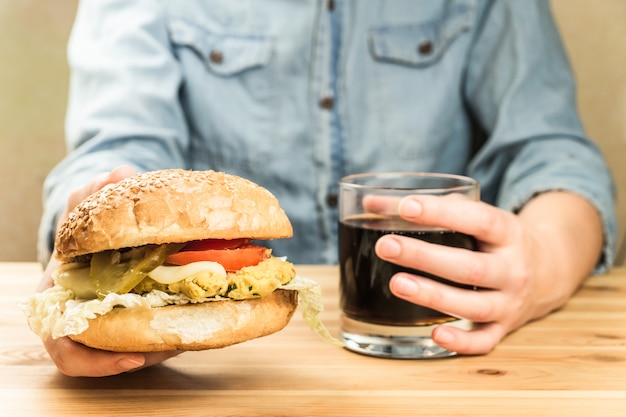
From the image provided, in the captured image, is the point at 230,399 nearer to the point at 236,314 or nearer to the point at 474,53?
the point at 236,314

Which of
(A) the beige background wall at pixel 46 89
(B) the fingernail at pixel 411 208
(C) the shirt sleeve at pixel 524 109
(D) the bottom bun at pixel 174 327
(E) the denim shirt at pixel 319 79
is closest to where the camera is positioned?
(D) the bottom bun at pixel 174 327

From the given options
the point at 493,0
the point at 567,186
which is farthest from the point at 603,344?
the point at 493,0

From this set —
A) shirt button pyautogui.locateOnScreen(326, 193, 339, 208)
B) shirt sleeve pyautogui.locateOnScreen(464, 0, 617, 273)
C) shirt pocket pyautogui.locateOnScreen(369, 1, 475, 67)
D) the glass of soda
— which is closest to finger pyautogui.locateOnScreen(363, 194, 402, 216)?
the glass of soda

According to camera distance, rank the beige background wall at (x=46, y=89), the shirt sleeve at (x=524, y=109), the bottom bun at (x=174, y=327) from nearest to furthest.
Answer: the bottom bun at (x=174, y=327)
the shirt sleeve at (x=524, y=109)
the beige background wall at (x=46, y=89)

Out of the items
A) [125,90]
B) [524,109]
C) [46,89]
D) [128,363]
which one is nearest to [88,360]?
[128,363]

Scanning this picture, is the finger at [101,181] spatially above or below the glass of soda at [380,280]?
above

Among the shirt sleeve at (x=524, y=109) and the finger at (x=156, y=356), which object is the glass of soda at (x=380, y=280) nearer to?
the finger at (x=156, y=356)

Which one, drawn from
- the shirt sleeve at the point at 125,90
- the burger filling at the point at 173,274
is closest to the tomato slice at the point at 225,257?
the burger filling at the point at 173,274
